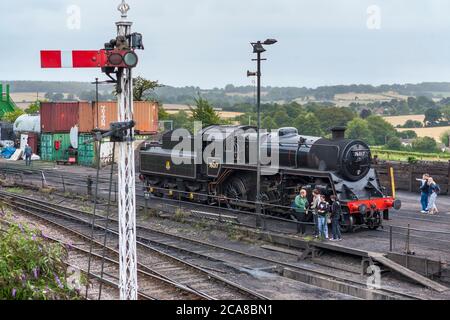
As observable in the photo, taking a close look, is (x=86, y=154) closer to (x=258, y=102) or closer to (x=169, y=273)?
(x=258, y=102)

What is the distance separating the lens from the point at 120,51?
9.81 meters

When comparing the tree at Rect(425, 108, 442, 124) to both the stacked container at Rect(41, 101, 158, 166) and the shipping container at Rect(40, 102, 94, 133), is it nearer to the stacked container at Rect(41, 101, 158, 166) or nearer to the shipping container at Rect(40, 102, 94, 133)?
the stacked container at Rect(41, 101, 158, 166)

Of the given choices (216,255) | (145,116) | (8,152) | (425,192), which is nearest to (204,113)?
(145,116)

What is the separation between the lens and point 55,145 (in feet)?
153

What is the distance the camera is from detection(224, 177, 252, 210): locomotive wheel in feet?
76.6

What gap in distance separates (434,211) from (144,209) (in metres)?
11.1

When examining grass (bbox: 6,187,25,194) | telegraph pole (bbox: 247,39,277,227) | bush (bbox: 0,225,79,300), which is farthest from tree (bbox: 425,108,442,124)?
bush (bbox: 0,225,79,300)

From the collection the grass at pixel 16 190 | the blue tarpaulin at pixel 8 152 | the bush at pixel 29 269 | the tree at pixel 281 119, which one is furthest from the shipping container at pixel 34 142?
the bush at pixel 29 269

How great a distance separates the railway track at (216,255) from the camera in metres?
15.3

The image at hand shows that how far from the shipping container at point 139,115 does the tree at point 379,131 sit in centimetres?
1888

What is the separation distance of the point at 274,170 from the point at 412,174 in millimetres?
10788

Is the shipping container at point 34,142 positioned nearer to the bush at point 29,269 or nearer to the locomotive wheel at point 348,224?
the locomotive wheel at point 348,224

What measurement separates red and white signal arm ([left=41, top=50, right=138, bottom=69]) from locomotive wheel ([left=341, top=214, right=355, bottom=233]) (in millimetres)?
11567

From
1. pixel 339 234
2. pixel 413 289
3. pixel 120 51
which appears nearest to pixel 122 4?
pixel 120 51
